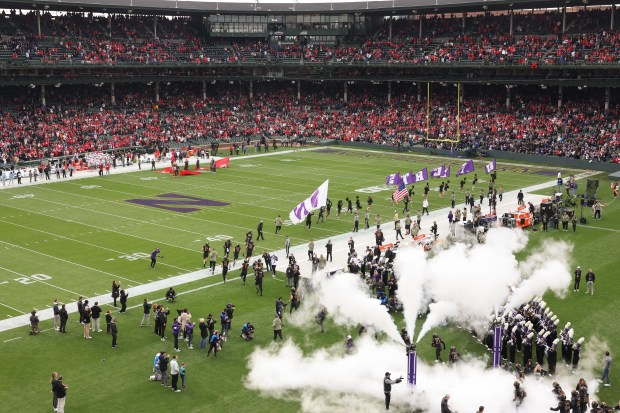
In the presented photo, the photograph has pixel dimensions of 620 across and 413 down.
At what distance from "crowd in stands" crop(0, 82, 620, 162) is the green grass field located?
8211mm

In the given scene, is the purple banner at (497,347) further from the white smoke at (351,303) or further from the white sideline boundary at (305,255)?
the white sideline boundary at (305,255)

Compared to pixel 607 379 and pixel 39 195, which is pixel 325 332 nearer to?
pixel 607 379

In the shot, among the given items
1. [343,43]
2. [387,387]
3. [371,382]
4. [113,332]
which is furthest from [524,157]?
[387,387]

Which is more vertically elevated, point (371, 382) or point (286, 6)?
point (286, 6)

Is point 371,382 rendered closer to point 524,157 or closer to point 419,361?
point 419,361

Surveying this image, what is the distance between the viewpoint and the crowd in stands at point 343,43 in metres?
69.5

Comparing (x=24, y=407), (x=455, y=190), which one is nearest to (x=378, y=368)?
(x=24, y=407)

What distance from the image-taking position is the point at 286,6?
87562mm

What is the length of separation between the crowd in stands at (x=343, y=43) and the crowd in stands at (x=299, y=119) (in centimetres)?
390

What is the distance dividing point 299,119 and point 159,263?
51.4m

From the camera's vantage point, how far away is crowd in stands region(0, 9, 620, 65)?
6950cm

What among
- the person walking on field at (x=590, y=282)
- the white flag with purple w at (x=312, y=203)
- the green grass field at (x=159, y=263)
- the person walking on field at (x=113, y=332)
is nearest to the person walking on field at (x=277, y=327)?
the green grass field at (x=159, y=263)

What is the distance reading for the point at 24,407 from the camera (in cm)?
1812

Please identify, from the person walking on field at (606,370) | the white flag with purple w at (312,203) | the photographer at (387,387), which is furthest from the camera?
the white flag with purple w at (312,203)
